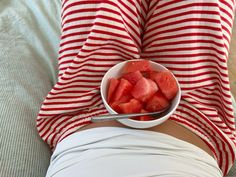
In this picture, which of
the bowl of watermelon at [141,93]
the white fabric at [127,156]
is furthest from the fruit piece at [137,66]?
the white fabric at [127,156]

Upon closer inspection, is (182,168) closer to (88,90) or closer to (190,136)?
(190,136)

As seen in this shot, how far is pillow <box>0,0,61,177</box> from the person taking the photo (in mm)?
494

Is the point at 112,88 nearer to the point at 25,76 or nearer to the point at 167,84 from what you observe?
the point at 167,84

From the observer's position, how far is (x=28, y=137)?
20.6 inches

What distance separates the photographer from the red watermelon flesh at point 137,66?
487 mm

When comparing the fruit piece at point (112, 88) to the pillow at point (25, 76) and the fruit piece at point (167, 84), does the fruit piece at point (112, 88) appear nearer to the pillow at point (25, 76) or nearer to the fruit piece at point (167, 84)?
the fruit piece at point (167, 84)

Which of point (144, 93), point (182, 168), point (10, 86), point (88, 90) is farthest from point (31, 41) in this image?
point (182, 168)

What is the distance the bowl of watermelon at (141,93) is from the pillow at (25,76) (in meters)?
0.20

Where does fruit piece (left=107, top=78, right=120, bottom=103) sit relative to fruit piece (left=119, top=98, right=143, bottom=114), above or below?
above

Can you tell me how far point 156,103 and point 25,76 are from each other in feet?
1.18

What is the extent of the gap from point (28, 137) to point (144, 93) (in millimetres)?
262

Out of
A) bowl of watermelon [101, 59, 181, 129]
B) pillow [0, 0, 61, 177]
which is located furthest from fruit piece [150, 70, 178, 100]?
pillow [0, 0, 61, 177]

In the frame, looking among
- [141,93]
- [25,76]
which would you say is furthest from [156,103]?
[25,76]

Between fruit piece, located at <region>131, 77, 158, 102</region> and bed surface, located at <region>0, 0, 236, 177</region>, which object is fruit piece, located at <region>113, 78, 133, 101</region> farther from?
bed surface, located at <region>0, 0, 236, 177</region>
